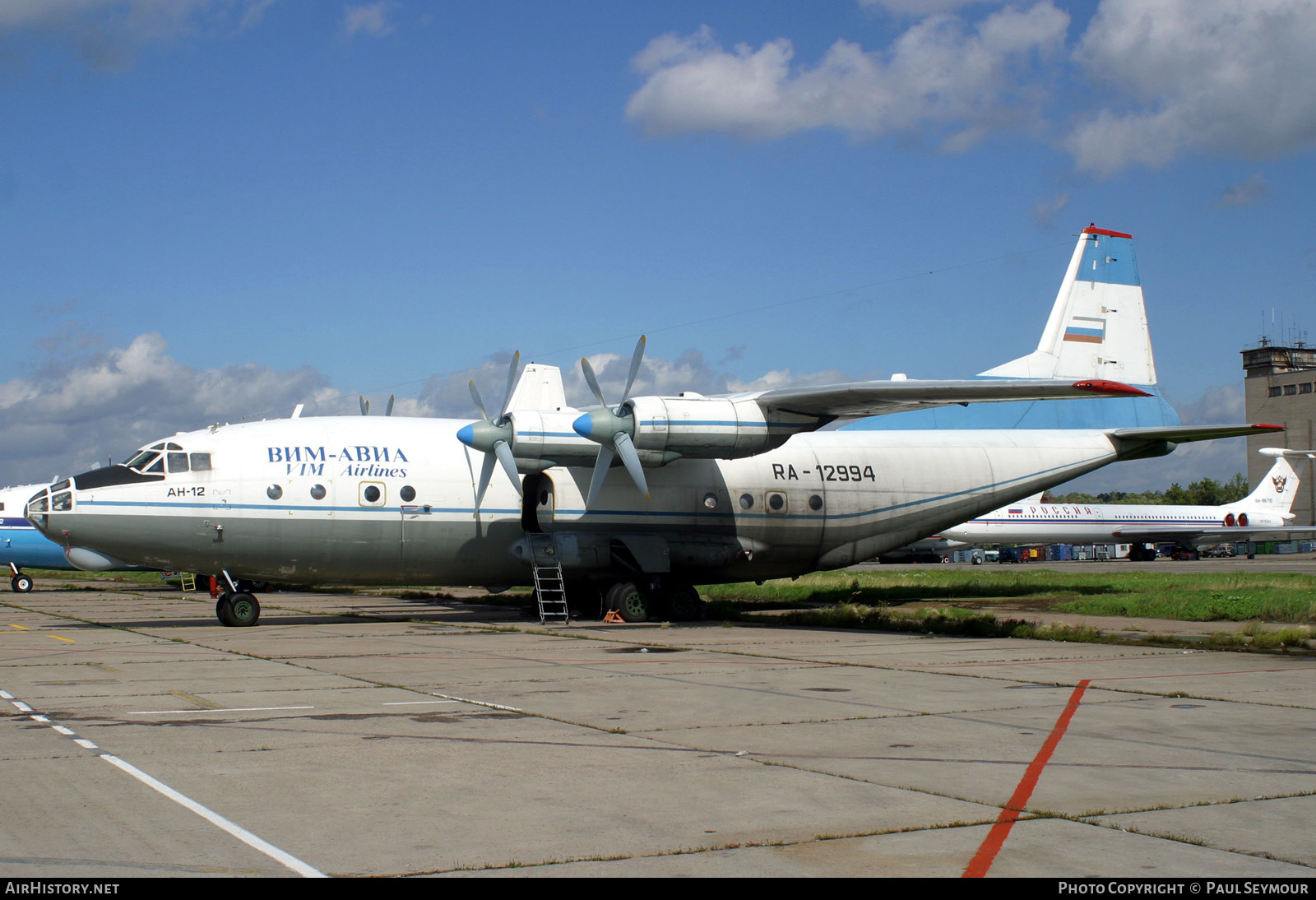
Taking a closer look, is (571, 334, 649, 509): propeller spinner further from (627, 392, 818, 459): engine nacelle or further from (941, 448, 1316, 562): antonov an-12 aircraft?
(941, 448, 1316, 562): antonov an-12 aircraft

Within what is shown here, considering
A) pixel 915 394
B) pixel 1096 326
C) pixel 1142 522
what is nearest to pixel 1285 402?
pixel 1142 522

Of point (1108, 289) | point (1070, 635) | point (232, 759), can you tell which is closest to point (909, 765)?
point (232, 759)

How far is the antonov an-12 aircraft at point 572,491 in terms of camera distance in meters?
20.1

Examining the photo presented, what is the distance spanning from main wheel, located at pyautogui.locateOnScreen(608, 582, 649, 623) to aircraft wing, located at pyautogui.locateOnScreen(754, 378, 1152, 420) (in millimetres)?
4915

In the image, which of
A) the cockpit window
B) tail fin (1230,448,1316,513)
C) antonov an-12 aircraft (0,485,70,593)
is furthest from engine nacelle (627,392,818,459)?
tail fin (1230,448,1316,513)

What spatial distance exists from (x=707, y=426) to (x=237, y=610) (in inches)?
388

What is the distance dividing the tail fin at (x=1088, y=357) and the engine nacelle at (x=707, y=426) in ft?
20.7

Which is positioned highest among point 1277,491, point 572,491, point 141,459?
point 141,459

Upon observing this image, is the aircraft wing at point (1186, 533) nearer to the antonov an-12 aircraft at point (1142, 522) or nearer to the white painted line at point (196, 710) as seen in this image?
the antonov an-12 aircraft at point (1142, 522)

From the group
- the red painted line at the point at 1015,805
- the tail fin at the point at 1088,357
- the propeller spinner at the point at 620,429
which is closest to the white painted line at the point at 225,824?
the red painted line at the point at 1015,805

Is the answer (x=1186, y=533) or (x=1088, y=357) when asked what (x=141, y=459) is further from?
(x=1186, y=533)

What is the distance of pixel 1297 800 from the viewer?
6512 mm

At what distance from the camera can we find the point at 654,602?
22.7 m
